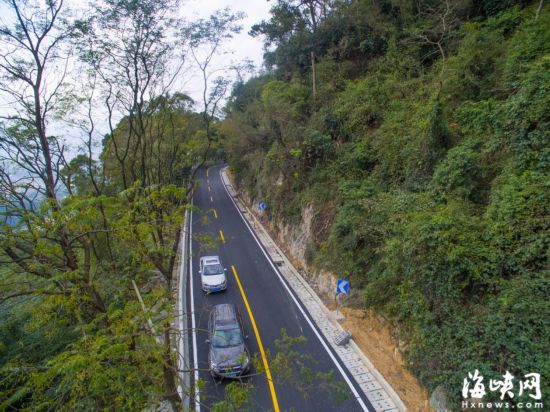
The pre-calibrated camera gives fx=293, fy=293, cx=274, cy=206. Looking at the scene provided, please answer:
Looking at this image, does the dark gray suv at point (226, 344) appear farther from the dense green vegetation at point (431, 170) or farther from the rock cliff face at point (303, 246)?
the dense green vegetation at point (431, 170)

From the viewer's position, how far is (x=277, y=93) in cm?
2297

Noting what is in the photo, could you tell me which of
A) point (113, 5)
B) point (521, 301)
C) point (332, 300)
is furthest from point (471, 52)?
point (113, 5)

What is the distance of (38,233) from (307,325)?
10.1m

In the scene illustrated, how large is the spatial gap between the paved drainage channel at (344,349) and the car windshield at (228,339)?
140 inches

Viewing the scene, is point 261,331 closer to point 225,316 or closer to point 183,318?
point 225,316

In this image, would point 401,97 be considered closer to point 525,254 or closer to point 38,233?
point 525,254

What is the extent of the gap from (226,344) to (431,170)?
33.1 feet

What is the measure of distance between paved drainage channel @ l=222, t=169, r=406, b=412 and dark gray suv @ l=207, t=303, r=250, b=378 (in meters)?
3.50

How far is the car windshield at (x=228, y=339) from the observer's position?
10.5 metres

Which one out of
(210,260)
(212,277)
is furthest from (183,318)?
(210,260)

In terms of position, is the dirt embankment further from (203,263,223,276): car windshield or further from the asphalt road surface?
(203,263,223,276): car windshield

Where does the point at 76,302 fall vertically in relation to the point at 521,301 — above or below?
above

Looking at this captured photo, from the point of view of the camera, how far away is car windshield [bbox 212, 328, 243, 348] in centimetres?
1048

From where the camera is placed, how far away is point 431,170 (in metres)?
11.4
